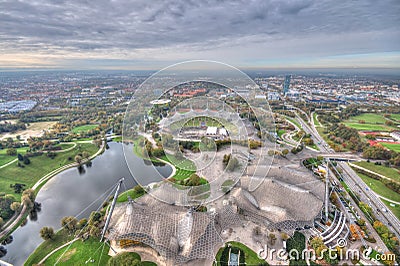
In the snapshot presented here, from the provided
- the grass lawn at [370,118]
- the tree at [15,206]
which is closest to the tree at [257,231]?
the tree at [15,206]

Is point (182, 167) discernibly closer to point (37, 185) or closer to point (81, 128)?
point (37, 185)

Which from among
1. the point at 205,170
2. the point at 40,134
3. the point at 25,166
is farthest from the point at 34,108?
the point at 205,170

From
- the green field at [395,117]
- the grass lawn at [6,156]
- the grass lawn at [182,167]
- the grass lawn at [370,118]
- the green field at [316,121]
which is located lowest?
the grass lawn at [6,156]

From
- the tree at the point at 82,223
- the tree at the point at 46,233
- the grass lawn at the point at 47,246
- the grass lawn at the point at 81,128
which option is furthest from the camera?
the grass lawn at the point at 81,128

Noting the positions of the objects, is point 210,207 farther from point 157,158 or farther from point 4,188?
point 4,188

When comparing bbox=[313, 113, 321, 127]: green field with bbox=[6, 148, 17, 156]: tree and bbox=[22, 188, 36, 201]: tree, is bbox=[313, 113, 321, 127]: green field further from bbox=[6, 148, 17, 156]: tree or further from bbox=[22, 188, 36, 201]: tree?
bbox=[6, 148, 17, 156]: tree

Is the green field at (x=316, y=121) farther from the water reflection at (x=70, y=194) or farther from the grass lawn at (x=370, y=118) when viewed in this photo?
the water reflection at (x=70, y=194)

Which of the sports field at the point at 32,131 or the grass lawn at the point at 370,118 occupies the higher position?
the grass lawn at the point at 370,118
